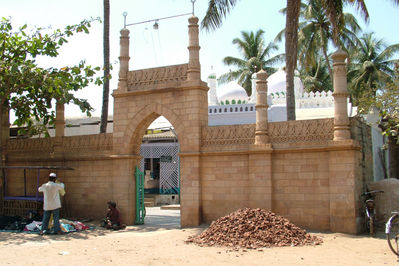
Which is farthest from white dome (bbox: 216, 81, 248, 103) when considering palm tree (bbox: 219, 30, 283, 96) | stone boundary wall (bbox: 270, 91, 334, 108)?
palm tree (bbox: 219, 30, 283, 96)

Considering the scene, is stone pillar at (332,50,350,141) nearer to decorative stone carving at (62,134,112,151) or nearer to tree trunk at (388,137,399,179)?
tree trunk at (388,137,399,179)

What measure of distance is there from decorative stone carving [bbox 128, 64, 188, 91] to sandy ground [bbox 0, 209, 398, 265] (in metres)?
4.30

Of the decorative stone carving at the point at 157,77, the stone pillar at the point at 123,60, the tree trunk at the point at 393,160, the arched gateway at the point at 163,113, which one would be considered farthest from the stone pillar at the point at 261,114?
the tree trunk at the point at 393,160

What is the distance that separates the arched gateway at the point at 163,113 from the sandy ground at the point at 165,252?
1.71 m

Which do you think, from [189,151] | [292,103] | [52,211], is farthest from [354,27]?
[52,211]

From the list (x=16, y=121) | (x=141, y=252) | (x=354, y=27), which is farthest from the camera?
(x=354, y=27)

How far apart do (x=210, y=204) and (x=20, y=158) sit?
287 inches

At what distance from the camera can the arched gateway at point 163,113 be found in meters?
12.0

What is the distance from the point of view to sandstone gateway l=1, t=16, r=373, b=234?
Result: 1041cm

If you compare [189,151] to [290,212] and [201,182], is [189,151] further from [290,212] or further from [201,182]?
[290,212]

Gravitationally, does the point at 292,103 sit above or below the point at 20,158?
above

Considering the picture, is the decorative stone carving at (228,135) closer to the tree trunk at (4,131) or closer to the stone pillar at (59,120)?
the stone pillar at (59,120)

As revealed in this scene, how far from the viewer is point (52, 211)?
11.4 m

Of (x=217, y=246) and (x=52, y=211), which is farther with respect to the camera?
(x=52, y=211)
